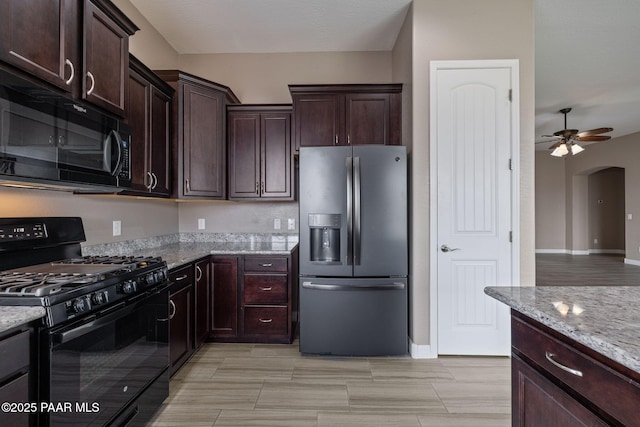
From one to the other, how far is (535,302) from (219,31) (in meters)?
3.61

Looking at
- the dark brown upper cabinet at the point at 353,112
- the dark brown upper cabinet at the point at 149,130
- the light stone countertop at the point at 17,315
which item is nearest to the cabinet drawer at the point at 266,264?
the dark brown upper cabinet at the point at 149,130

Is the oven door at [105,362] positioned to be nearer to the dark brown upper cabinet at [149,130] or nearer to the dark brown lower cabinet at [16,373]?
the dark brown lower cabinet at [16,373]

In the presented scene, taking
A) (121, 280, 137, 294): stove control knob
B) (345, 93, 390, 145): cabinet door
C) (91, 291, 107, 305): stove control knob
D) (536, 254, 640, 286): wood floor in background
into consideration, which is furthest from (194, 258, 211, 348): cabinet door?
(536, 254, 640, 286): wood floor in background

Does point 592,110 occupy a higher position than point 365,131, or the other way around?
point 592,110

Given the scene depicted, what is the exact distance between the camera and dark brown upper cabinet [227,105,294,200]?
3.37m

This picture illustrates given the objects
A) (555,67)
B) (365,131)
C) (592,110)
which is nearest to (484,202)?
(365,131)

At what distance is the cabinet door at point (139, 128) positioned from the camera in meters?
2.34

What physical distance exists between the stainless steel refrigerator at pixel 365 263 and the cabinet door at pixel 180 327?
935 millimetres

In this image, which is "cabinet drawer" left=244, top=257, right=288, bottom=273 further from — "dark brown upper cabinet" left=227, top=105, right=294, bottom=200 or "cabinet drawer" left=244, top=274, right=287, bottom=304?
"dark brown upper cabinet" left=227, top=105, right=294, bottom=200

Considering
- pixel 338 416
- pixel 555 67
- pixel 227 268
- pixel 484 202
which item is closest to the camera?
pixel 338 416

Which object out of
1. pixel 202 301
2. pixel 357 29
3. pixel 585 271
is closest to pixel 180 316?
pixel 202 301

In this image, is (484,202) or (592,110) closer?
(484,202)

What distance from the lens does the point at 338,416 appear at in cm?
199

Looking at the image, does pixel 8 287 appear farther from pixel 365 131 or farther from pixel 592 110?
pixel 592 110
